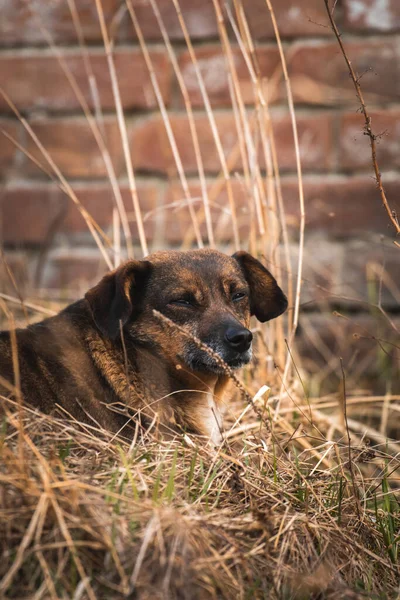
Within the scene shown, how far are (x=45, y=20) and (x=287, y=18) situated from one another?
1.32 meters

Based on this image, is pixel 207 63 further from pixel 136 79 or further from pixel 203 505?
pixel 203 505

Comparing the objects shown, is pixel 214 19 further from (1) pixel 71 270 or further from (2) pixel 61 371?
(2) pixel 61 371

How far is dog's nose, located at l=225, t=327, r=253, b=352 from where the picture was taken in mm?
2736

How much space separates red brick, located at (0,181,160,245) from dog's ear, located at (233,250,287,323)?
42.9 inches

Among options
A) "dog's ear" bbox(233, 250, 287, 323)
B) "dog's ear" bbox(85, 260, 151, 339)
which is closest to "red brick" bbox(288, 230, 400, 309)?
"dog's ear" bbox(233, 250, 287, 323)

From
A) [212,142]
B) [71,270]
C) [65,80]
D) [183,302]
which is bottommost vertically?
[71,270]

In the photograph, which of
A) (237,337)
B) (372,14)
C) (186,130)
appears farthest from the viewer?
(186,130)

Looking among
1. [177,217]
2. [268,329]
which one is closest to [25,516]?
[268,329]

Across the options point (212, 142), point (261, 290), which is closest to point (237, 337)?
point (261, 290)

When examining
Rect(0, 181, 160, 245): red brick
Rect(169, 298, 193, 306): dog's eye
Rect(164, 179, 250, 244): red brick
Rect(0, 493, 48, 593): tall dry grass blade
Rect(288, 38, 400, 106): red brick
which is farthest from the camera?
Rect(0, 181, 160, 245): red brick

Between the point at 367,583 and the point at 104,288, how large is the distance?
1349 millimetres

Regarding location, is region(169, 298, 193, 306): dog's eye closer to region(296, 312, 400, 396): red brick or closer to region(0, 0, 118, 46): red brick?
region(296, 312, 400, 396): red brick

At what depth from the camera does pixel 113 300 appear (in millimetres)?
2711

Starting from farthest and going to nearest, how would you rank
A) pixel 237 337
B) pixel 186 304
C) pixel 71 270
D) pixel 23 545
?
pixel 71 270 < pixel 186 304 < pixel 237 337 < pixel 23 545
